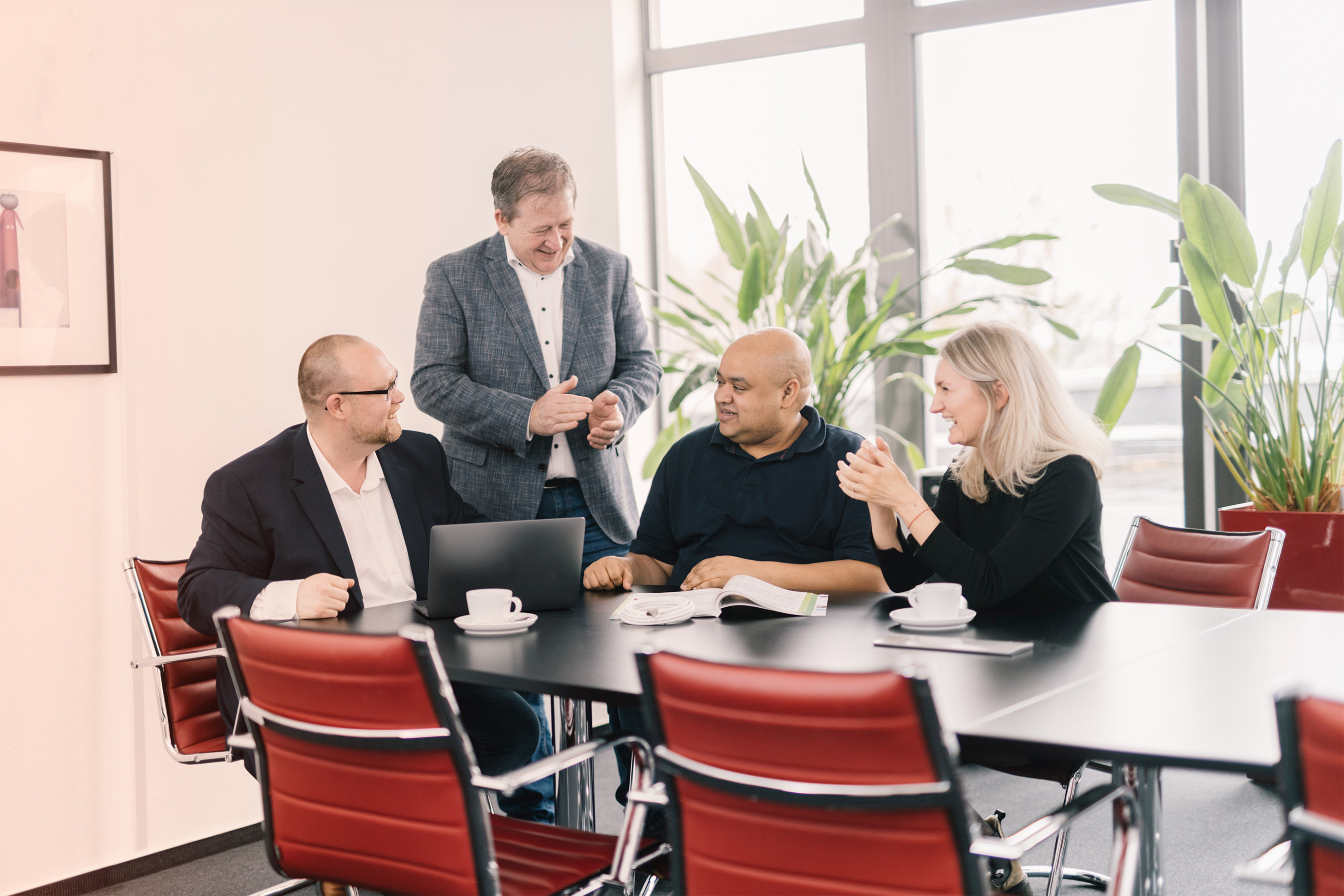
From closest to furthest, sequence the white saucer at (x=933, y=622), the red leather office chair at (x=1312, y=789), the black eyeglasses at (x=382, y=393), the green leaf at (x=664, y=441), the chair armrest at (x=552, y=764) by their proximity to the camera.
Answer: the red leather office chair at (x=1312, y=789) < the chair armrest at (x=552, y=764) < the white saucer at (x=933, y=622) < the black eyeglasses at (x=382, y=393) < the green leaf at (x=664, y=441)

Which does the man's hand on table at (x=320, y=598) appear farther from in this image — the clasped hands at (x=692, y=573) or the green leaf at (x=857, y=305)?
the green leaf at (x=857, y=305)

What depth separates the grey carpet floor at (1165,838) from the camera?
308cm

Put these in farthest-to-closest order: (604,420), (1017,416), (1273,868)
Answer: (604,420), (1017,416), (1273,868)

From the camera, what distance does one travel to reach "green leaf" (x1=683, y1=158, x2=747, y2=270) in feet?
14.9

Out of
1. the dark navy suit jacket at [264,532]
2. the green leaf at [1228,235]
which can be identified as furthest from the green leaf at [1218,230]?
the dark navy suit jacket at [264,532]

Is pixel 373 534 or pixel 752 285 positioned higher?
pixel 752 285

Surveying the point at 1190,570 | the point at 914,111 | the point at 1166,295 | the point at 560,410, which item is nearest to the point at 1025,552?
the point at 1190,570

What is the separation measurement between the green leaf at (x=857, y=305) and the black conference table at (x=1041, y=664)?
2079 mm

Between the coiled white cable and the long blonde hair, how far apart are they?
0.71 metres

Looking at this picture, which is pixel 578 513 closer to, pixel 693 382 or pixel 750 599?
pixel 750 599

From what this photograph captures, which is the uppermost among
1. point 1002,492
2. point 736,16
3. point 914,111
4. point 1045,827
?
point 736,16

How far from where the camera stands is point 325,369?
265cm

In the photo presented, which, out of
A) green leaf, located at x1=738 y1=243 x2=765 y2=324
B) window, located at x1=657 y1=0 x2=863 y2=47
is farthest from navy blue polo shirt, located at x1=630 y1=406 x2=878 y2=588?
window, located at x1=657 y1=0 x2=863 y2=47

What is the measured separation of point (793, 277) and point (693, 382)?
1.78ft
